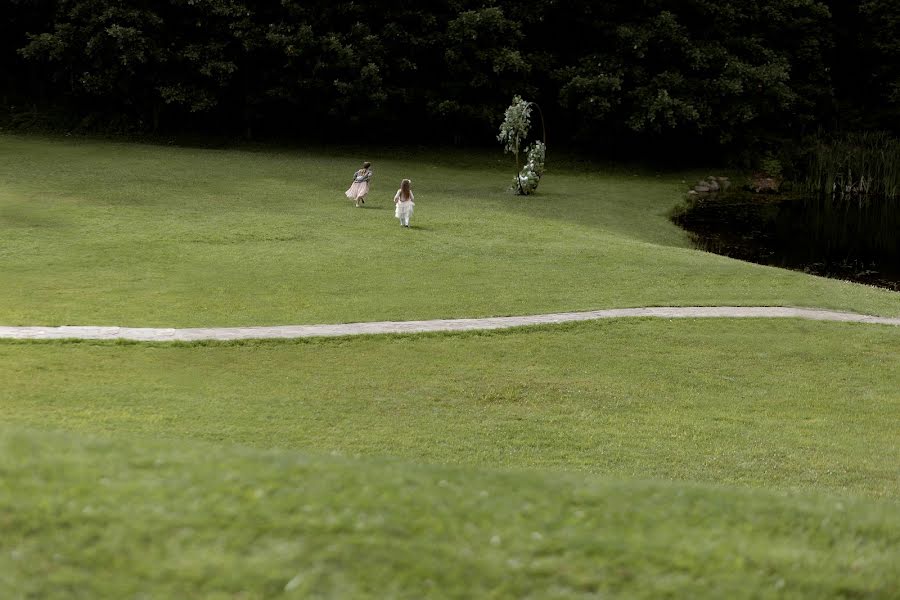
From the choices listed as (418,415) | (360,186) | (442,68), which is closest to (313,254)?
(360,186)

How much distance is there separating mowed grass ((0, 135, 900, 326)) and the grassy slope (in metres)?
9.64

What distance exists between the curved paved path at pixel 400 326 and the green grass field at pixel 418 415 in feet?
1.25

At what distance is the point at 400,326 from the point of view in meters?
16.9

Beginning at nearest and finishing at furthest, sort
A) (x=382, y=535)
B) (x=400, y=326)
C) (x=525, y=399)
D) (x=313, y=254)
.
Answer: (x=382, y=535) < (x=525, y=399) < (x=400, y=326) < (x=313, y=254)

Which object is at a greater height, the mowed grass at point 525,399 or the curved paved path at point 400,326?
the curved paved path at point 400,326

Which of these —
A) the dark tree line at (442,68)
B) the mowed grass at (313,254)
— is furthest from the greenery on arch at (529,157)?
the dark tree line at (442,68)

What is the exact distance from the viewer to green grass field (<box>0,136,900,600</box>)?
6.30 meters

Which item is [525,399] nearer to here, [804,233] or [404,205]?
[404,205]

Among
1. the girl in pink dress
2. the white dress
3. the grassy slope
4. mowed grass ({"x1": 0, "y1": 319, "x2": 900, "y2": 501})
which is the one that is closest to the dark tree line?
the girl in pink dress

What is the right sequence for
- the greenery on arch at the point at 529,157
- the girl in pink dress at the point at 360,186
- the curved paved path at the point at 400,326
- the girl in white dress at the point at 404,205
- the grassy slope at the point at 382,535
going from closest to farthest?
1. the grassy slope at the point at 382,535
2. the curved paved path at the point at 400,326
3. the girl in white dress at the point at 404,205
4. the girl in pink dress at the point at 360,186
5. the greenery on arch at the point at 529,157

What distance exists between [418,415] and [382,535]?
20.6ft

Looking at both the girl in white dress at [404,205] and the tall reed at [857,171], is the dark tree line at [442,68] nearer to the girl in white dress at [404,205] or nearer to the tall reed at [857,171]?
the tall reed at [857,171]

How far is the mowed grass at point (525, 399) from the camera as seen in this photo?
37.9 ft

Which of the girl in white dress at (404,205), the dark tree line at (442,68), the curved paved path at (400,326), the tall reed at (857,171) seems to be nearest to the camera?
the curved paved path at (400,326)
